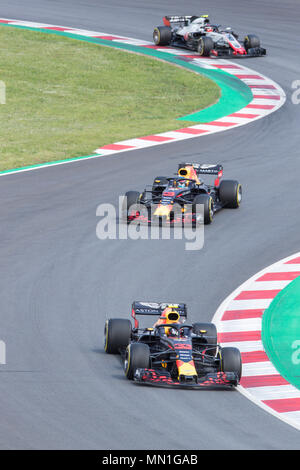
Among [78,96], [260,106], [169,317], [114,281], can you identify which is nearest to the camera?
[169,317]

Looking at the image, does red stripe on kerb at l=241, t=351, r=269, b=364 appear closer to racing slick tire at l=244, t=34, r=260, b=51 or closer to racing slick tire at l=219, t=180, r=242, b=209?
racing slick tire at l=219, t=180, r=242, b=209

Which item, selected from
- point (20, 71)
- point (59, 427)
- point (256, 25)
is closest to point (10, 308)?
point (59, 427)

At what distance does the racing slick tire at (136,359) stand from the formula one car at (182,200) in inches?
269

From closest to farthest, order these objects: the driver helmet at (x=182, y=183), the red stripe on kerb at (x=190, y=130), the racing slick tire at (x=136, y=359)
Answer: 1. the racing slick tire at (x=136, y=359)
2. the driver helmet at (x=182, y=183)
3. the red stripe on kerb at (x=190, y=130)

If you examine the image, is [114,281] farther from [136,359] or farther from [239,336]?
[136,359]

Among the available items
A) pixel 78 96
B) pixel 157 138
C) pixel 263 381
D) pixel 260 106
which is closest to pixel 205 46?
pixel 78 96

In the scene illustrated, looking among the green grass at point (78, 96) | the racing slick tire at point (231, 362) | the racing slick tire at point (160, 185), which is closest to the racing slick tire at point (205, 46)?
the green grass at point (78, 96)

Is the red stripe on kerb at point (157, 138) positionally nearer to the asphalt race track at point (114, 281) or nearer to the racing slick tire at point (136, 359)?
the asphalt race track at point (114, 281)

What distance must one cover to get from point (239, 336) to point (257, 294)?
5.70ft

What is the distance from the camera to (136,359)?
1185cm

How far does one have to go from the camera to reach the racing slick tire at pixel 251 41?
33.3 m

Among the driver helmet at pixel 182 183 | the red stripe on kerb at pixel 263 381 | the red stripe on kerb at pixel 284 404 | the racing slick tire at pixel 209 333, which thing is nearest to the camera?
the red stripe on kerb at pixel 284 404

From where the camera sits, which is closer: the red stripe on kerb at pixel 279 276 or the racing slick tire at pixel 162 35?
the red stripe on kerb at pixel 279 276
